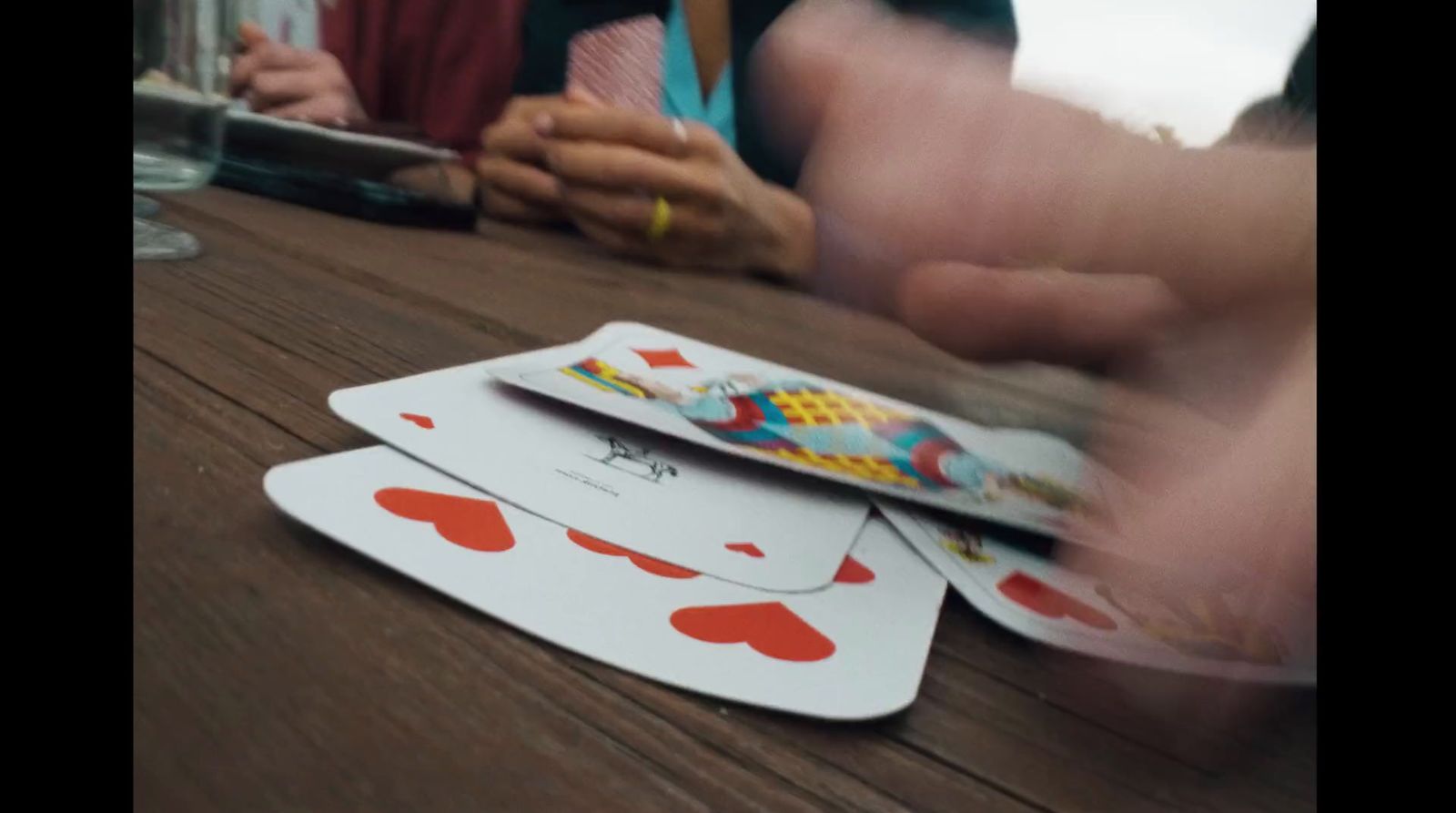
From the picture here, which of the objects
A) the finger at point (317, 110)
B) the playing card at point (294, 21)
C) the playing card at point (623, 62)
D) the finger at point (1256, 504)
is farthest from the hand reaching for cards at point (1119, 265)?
the playing card at point (294, 21)

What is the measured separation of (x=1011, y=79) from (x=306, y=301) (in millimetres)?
415

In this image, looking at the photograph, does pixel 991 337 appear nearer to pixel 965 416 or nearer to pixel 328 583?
pixel 965 416

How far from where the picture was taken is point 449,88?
182cm

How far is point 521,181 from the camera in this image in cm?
101

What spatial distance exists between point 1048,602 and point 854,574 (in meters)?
0.07

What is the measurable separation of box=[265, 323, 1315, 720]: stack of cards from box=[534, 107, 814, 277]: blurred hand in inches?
18.1

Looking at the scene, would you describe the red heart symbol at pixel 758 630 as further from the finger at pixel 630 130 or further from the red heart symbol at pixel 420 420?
the finger at pixel 630 130

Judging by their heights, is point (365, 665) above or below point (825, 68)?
below

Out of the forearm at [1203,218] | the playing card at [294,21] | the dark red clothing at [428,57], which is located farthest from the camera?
the playing card at [294,21]

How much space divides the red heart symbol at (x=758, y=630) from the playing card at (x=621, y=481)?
2 cm

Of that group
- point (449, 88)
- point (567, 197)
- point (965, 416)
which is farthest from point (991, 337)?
point (449, 88)

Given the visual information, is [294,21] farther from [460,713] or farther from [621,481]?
[460,713]

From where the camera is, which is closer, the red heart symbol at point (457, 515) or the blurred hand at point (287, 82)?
the red heart symbol at point (457, 515)

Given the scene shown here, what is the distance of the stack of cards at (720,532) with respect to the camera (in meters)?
0.25
